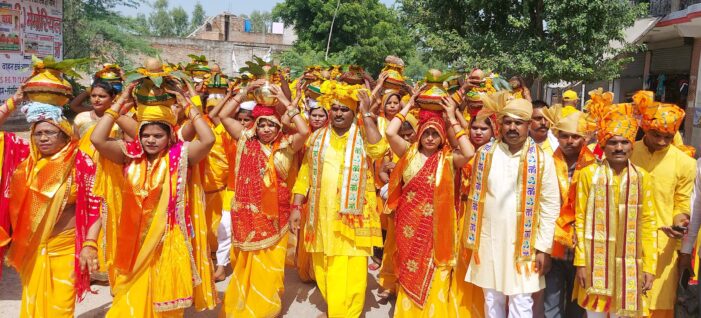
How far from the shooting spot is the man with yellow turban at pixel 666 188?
3.79 m

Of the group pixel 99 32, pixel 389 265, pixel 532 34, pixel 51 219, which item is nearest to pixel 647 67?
pixel 532 34

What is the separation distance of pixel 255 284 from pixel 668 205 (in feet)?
10.1

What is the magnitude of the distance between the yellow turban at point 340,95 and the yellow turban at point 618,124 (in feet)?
5.99

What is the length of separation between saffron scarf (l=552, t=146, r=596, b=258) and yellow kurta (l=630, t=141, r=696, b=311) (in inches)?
20.1

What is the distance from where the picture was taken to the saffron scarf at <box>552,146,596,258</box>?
3.65 metres

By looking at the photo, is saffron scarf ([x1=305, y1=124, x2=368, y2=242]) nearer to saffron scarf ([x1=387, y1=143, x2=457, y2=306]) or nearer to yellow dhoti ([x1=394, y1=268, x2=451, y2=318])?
saffron scarf ([x1=387, y1=143, x2=457, y2=306])

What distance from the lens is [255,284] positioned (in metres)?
4.37

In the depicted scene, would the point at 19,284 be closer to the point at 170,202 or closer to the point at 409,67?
the point at 170,202

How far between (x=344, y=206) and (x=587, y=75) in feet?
32.5

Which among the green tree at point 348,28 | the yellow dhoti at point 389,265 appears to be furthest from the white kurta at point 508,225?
the green tree at point 348,28

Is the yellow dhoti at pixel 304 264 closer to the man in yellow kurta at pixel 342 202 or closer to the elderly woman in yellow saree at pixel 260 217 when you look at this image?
the man in yellow kurta at pixel 342 202

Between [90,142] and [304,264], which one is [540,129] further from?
[90,142]

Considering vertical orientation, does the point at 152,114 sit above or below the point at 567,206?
above

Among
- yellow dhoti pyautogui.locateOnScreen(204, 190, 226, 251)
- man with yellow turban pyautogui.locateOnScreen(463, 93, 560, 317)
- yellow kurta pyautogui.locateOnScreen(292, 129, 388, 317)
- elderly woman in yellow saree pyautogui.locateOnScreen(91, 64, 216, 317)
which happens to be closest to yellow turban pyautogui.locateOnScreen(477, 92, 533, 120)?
man with yellow turban pyautogui.locateOnScreen(463, 93, 560, 317)
